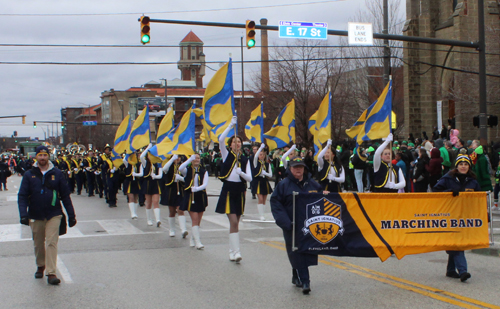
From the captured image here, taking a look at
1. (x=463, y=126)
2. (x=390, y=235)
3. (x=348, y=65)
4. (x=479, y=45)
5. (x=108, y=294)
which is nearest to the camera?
(x=108, y=294)

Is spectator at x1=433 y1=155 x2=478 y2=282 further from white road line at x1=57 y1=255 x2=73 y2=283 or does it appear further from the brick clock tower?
the brick clock tower

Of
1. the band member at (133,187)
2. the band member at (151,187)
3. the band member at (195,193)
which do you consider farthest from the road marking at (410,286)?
the band member at (133,187)

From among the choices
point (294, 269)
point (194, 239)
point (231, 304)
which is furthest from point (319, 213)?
point (194, 239)

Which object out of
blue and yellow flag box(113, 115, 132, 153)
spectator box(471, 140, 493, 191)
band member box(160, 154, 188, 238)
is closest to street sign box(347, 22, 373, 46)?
spectator box(471, 140, 493, 191)

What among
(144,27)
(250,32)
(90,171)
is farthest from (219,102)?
(90,171)

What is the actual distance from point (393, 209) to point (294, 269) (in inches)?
62.1

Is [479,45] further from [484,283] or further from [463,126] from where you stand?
[463,126]

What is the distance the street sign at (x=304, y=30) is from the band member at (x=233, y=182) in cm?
784

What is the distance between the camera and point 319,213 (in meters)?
7.20

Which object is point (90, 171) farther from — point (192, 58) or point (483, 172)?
point (192, 58)

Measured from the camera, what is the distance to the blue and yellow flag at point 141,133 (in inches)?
599

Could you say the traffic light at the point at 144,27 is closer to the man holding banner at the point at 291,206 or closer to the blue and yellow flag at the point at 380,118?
the blue and yellow flag at the point at 380,118

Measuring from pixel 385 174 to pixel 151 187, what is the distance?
239 inches

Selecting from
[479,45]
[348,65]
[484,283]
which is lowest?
[484,283]
